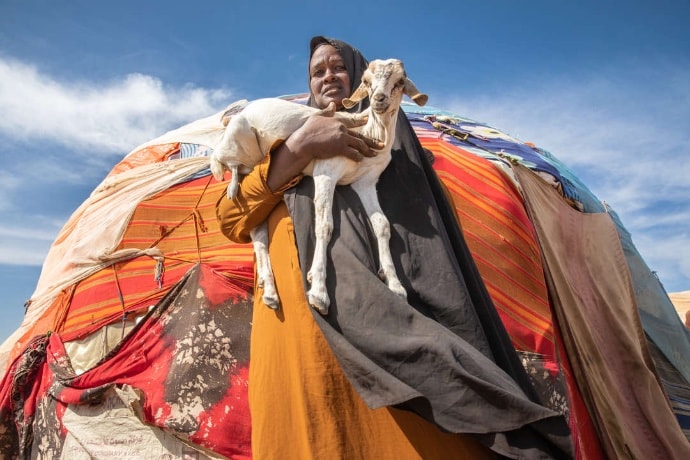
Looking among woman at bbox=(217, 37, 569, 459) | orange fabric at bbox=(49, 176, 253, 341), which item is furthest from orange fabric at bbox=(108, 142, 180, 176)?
woman at bbox=(217, 37, 569, 459)

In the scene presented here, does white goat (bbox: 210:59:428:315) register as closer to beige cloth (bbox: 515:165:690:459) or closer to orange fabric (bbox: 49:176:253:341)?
orange fabric (bbox: 49:176:253:341)

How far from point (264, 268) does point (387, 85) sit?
744 millimetres

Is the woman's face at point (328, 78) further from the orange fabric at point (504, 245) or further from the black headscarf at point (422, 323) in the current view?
the orange fabric at point (504, 245)

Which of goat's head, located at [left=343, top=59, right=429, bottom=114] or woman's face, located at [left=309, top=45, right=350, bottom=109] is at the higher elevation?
woman's face, located at [left=309, top=45, right=350, bottom=109]

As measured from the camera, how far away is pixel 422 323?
71.1 inches

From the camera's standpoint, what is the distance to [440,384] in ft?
5.63

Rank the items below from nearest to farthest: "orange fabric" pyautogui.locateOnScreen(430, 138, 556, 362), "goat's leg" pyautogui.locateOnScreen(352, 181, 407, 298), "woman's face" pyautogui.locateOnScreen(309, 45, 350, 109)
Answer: "goat's leg" pyautogui.locateOnScreen(352, 181, 407, 298) → "woman's face" pyautogui.locateOnScreen(309, 45, 350, 109) → "orange fabric" pyautogui.locateOnScreen(430, 138, 556, 362)

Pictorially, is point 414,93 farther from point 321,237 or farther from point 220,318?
point 220,318

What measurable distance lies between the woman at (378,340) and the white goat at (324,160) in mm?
39

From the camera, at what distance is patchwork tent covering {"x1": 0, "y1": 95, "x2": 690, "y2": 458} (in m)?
2.72

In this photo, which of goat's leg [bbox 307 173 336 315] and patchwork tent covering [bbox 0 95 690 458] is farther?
patchwork tent covering [bbox 0 95 690 458]

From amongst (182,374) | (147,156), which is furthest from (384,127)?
(147,156)

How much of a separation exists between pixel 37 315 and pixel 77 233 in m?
0.54

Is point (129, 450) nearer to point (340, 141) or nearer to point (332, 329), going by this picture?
point (332, 329)
